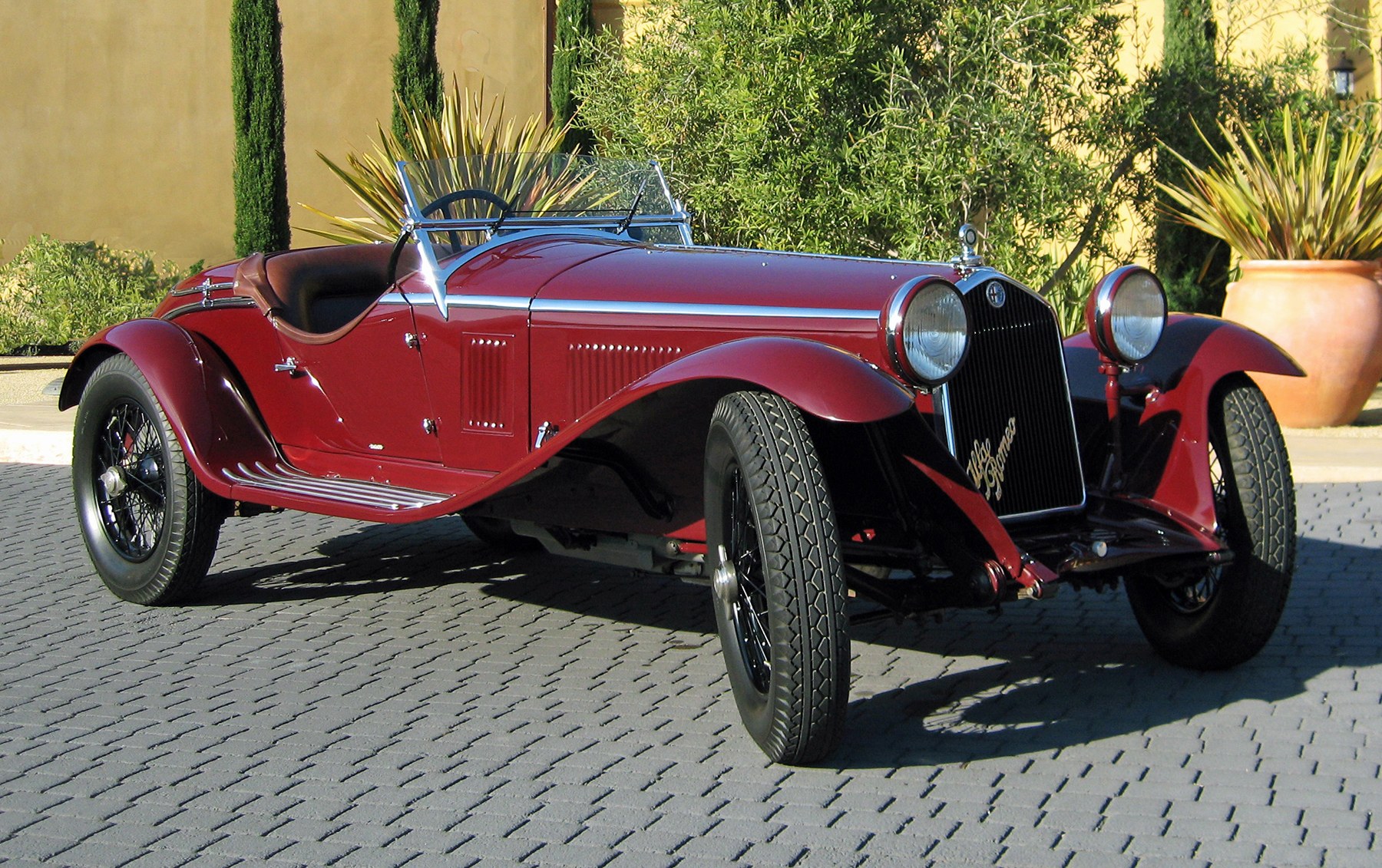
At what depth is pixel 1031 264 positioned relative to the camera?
8758mm

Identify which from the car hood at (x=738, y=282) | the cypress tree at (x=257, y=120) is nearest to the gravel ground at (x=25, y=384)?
the cypress tree at (x=257, y=120)

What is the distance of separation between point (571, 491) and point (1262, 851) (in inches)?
82.7

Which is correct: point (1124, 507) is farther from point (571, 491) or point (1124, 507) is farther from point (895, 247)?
point (895, 247)

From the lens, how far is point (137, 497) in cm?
530

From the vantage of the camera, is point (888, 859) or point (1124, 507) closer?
point (888, 859)

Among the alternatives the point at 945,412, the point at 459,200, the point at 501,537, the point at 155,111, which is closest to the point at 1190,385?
the point at 945,412

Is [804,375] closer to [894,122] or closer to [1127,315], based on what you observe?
[1127,315]

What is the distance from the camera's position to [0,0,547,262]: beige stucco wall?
13750 millimetres

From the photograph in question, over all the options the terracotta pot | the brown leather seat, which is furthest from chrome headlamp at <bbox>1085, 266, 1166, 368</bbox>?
the terracotta pot

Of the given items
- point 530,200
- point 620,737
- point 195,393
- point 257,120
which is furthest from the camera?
point 257,120

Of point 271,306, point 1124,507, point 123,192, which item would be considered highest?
point 123,192

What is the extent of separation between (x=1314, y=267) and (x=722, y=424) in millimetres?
6630

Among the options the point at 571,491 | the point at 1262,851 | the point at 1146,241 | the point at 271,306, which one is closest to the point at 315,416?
the point at 271,306

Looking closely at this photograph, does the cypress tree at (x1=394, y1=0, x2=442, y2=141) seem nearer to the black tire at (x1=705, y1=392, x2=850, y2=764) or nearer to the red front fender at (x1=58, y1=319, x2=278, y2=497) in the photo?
the red front fender at (x1=58, y1=319, x2=278, y2=497)
